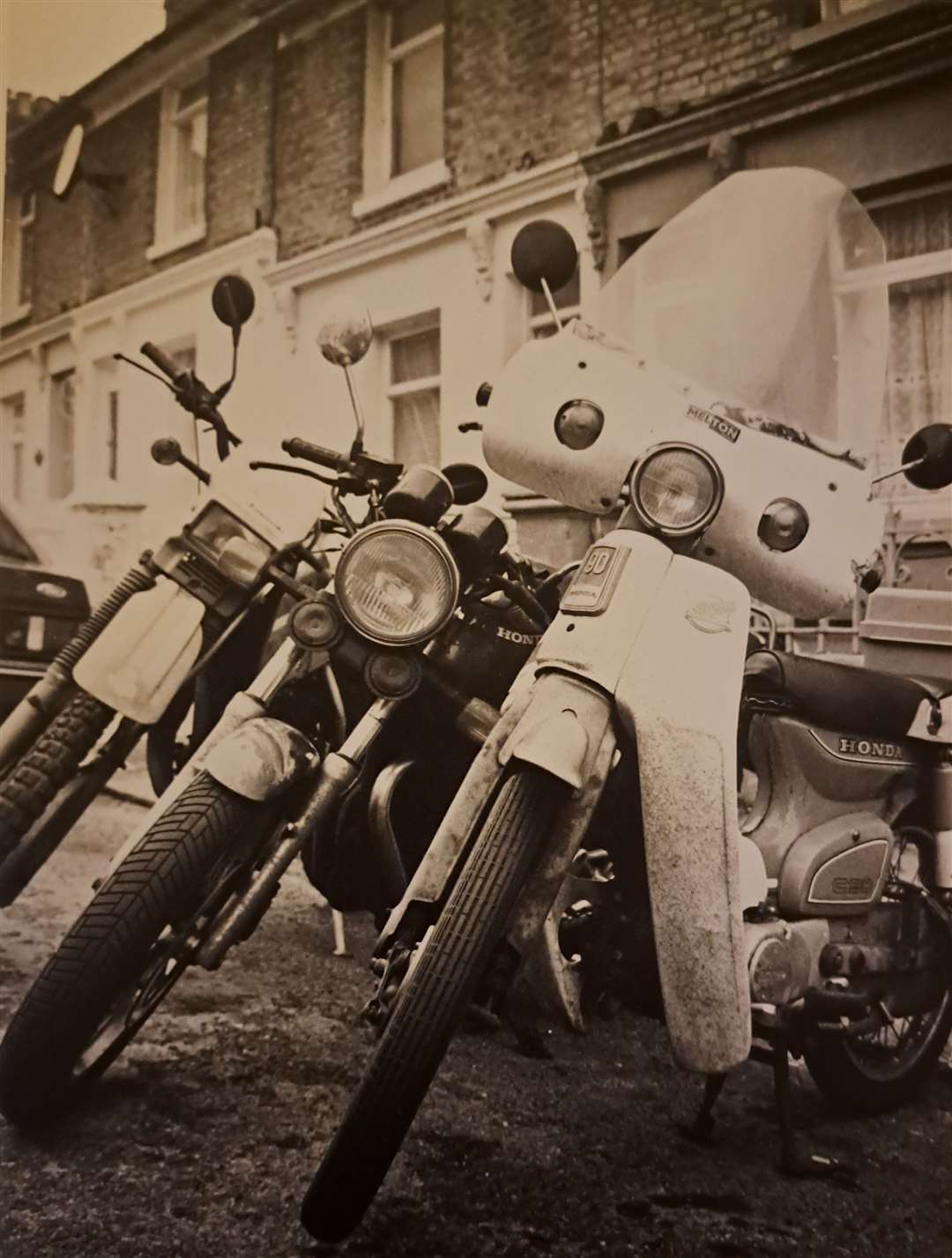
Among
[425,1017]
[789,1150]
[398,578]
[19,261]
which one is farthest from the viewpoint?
[19,261]

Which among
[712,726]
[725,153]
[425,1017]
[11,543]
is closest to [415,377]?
[725,153]

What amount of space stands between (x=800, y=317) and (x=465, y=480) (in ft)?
1.88

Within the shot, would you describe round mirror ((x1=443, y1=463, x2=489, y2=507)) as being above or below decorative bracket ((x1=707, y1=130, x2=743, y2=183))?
below

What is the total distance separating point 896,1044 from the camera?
1629 mm

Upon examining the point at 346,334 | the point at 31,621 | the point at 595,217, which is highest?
the point at 595,217

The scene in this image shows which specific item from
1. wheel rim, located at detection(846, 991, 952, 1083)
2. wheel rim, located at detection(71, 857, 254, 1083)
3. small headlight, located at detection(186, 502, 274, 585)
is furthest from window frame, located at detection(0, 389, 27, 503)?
wheel rim, located at detection(846, 991, 952, 1083)

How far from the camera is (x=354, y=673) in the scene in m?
1.58

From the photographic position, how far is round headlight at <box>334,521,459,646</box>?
4.66ft

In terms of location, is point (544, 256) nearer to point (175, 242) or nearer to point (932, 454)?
point (932, 454)

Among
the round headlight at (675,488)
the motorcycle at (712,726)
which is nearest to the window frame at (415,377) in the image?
the motorcycle at (712,726)

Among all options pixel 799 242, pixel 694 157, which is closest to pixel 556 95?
pixel 694 157

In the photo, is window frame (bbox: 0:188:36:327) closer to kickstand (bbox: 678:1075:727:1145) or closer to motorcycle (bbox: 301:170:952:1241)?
motorcycle (bbox: 301:170:952:1241)

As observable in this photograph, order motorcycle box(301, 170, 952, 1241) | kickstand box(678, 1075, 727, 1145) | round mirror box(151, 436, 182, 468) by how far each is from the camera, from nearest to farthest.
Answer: motorcycle box(301, 170, 952, 1241) → kickstand box(678, 1075, 727, 1145) → round mirror box(151, 436, 182, 468)

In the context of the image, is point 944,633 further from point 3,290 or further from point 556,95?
point 3,290
